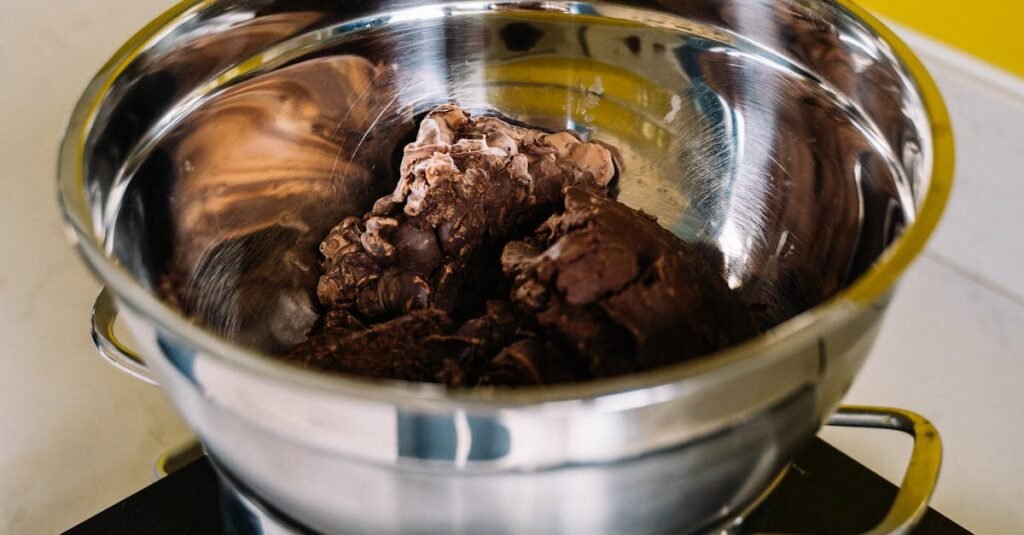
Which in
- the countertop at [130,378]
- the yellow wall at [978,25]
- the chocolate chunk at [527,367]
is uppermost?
the yellow wall at [978,25]

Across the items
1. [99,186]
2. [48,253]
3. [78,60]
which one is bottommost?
[48,253]

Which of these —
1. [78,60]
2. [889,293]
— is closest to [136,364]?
[889,293]

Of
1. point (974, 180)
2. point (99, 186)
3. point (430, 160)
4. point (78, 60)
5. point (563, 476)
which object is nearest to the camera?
point (563, 476)

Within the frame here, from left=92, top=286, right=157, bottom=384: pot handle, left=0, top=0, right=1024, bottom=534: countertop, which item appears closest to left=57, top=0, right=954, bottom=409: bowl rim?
left=92, top=286, right=157, bottom=384: pot handle

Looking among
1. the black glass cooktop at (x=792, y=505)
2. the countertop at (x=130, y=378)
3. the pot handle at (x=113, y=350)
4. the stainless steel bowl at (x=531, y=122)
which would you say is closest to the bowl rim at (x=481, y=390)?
the stainless steel bowl at (x=531, y=122)

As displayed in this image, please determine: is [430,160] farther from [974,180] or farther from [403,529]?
[974,180]

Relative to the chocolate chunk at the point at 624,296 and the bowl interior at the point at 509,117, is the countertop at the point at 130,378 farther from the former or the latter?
the chocolate chunk at the point at 624,296

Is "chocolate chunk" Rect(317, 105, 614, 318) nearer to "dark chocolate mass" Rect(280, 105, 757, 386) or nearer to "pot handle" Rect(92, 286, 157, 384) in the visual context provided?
"dark chocolate mass" Rect(280, 105, 757, 386)
